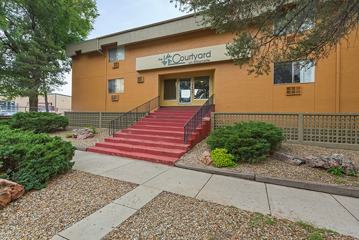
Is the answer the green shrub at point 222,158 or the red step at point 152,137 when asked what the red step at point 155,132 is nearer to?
the red step at point 152,137

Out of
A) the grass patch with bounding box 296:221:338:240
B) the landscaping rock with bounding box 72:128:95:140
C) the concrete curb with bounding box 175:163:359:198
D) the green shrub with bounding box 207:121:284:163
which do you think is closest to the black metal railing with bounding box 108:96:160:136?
the landscaping rock with bounding box 72:128:95:140

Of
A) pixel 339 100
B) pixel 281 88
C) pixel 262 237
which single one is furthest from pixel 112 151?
pixel 339 100

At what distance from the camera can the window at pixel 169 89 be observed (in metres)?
11.8

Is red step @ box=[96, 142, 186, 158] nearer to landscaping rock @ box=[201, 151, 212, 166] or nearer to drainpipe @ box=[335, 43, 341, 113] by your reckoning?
landscaping rock @ box=[201, 151, 212, 166]

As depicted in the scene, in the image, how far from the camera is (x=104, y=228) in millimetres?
2742

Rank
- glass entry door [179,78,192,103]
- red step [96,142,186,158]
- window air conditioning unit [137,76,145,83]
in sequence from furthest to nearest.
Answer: window air conditioning unit [137,76,145,83] → glass entry door [179,78,192,103] → red step [96,142,186,158]

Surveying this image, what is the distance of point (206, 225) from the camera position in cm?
282

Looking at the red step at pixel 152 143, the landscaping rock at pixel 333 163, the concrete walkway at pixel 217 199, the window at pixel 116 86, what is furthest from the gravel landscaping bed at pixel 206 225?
the window at pixel 116 86

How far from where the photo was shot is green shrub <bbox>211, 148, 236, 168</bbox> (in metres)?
5.41

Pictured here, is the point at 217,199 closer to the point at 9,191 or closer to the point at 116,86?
the point at 9,191

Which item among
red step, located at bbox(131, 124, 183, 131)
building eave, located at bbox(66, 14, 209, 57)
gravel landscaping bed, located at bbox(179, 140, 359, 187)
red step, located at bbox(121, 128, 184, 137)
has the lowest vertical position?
gravel landscaping bed, located at bbox(179, 140, 359, 187)

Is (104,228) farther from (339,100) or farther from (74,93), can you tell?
(74,93)

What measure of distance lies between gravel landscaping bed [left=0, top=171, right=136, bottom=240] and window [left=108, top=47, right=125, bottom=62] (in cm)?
961

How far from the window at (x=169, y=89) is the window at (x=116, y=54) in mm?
3346
